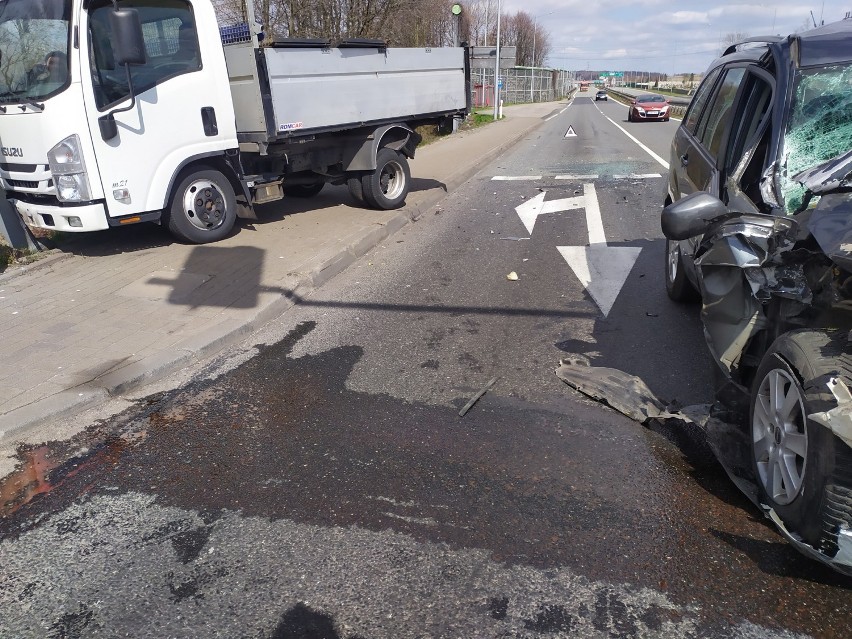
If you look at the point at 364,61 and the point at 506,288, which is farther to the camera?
the point at 364,61

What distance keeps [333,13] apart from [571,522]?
814 inches

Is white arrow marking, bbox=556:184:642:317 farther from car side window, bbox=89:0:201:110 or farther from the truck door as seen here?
car side window, bbox=89:0:201:110

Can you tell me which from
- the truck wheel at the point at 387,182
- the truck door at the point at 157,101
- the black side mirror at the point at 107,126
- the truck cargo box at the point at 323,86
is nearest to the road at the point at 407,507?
the truck door at the point at 157,101

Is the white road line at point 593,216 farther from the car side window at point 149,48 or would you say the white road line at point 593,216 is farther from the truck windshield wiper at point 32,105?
the truck windshield wiper at point 32,105

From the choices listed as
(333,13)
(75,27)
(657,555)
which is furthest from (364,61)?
(333,13)

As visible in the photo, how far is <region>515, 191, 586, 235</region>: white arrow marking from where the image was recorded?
380 inches

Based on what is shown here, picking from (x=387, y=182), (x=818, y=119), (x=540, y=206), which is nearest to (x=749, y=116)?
(x=818, y=119)

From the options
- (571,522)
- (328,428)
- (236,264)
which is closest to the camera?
(571,522)

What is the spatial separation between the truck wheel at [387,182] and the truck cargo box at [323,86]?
581 millimetres

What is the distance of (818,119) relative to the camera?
139 inches

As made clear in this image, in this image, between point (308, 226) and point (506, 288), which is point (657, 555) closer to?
point (506, 288)

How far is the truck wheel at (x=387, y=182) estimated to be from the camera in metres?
9.24

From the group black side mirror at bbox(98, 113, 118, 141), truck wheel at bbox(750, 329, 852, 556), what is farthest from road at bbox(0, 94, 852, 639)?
black side mirror at bbox(98, 113, 118, 141)

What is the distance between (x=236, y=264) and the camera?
6.75 metres
